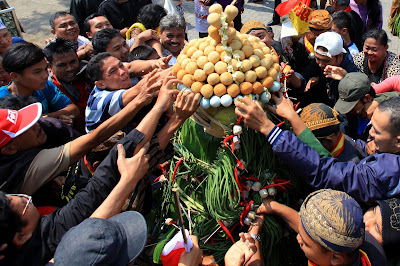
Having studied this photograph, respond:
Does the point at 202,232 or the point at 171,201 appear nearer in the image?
the point at 202,232

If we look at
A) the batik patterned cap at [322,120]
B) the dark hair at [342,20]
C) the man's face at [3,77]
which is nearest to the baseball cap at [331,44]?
the batik patterned cap at [322,120]

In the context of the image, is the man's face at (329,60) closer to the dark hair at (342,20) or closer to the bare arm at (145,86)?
the dark hair at (342,20)

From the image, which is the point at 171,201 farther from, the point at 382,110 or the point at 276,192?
the point at 382,110

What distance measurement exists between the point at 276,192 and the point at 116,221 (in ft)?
3.41

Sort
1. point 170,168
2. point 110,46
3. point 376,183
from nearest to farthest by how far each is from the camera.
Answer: point 376,183
point 170,168
point 110,46

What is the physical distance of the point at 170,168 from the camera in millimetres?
2375

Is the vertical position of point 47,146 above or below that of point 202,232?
above

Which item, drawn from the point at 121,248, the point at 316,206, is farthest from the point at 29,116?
the point at 316,206

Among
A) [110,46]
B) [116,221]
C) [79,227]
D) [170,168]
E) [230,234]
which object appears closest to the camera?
[79,227]

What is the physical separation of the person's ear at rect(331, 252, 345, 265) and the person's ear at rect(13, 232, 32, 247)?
164 centimetres

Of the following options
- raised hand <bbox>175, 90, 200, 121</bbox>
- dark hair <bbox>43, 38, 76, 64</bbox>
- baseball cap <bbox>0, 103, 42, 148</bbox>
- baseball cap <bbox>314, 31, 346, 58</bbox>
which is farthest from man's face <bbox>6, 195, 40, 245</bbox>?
baseball cap <bbox>314, 31, 346, 58</bbox>

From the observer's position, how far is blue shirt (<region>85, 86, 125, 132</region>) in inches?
109

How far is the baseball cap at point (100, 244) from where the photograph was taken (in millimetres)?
1496

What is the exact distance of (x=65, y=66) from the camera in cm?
356
